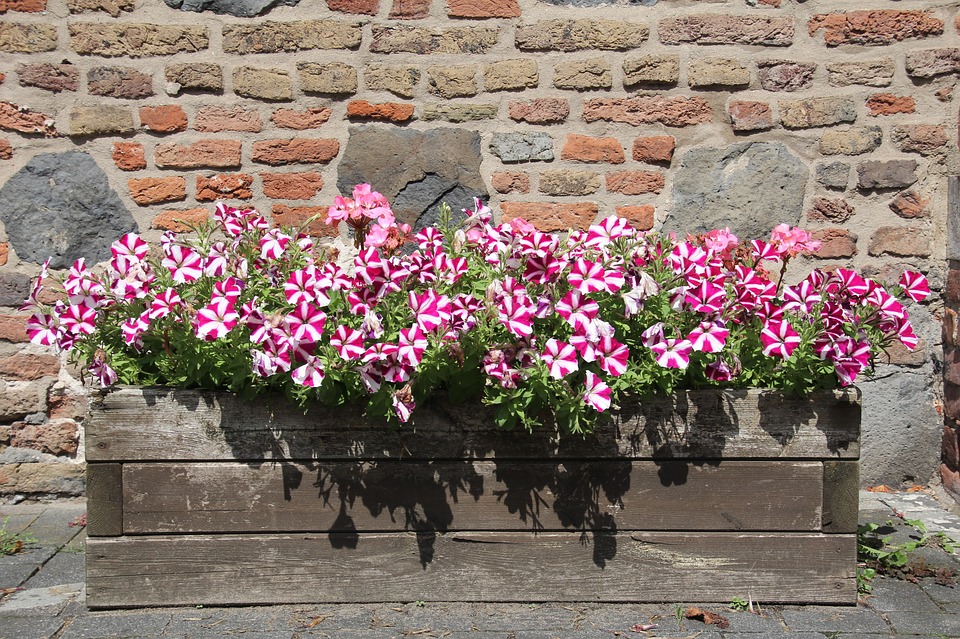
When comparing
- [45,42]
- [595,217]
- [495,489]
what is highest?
[45,42]

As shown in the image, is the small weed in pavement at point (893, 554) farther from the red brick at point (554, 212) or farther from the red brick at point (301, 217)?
the red brick at point (301, 217)

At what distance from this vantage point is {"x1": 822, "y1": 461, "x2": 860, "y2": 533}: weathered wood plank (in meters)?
2.48

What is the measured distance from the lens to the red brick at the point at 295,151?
3465mm

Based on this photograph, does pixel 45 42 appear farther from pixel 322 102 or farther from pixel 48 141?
pixel 322 102

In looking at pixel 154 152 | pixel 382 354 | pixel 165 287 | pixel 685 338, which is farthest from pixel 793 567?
pixel 154 152

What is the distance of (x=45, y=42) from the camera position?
3.38 metres

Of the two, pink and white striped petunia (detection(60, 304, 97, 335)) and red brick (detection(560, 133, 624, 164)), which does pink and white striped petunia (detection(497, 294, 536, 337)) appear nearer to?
pink and white striped petunia (detection(60, 304, 97, 335))

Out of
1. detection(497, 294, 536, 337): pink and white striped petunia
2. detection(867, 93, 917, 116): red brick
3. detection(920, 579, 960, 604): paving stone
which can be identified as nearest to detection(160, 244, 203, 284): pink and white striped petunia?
detection(497, 294, 536, 337): pink and white striped petunia

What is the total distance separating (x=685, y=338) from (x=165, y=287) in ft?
4.65

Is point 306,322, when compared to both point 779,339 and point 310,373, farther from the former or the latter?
point 779,339

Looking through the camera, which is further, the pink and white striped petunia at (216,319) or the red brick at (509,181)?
the red brick at (509,181)

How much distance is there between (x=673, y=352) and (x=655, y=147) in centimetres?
141

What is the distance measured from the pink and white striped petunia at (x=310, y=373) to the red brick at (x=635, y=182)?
169 cm

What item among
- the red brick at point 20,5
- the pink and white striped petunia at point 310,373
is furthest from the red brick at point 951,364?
the red brick at point 20,5
